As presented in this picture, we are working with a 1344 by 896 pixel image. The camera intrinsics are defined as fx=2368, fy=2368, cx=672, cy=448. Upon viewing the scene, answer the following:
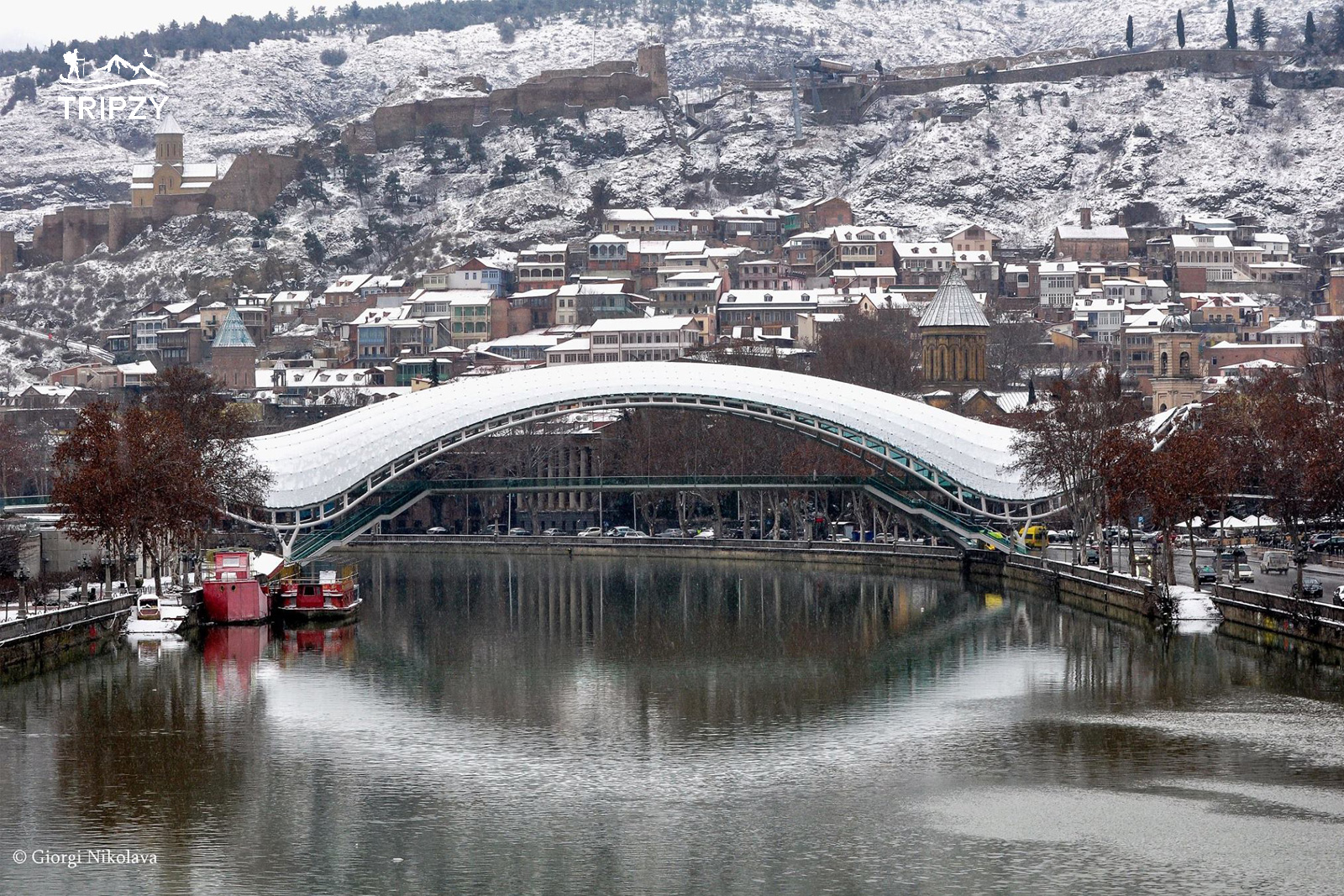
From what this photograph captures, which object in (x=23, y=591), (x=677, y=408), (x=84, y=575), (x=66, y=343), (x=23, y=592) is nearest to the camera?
(x=23, y=592)

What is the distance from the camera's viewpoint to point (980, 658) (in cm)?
5962

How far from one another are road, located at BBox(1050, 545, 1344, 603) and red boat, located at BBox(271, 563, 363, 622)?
25201 mm

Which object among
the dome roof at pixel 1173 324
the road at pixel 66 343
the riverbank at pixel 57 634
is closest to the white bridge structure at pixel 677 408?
the riverbank at pixel 57 634

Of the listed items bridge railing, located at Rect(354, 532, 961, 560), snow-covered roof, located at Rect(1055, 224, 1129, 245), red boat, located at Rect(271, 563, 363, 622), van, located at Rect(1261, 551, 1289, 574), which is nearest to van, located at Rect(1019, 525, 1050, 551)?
bridge railing, located at Rect(354, 532, 961, 560)

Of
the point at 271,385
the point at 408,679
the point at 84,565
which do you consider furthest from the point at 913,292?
the point at 408,679

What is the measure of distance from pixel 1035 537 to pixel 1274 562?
1372 centimetres

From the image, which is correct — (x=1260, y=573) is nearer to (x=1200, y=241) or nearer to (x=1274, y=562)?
(x=1274, y=562)

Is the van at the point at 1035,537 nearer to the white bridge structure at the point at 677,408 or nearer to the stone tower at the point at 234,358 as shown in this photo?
the white bridge structure at the point at 677,408

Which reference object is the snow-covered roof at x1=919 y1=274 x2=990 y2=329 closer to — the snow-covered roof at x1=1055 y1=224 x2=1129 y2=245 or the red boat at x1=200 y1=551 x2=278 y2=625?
the snow-covered roof at x1=1055 y1=224 x2=1129 y2=245

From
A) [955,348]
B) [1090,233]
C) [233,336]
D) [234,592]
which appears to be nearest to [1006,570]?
[234,592]

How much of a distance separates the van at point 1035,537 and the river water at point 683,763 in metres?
16.8

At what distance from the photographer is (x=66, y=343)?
190 meters

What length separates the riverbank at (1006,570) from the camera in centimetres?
5656

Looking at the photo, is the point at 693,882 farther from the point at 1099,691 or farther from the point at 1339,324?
the point at 1339,324
